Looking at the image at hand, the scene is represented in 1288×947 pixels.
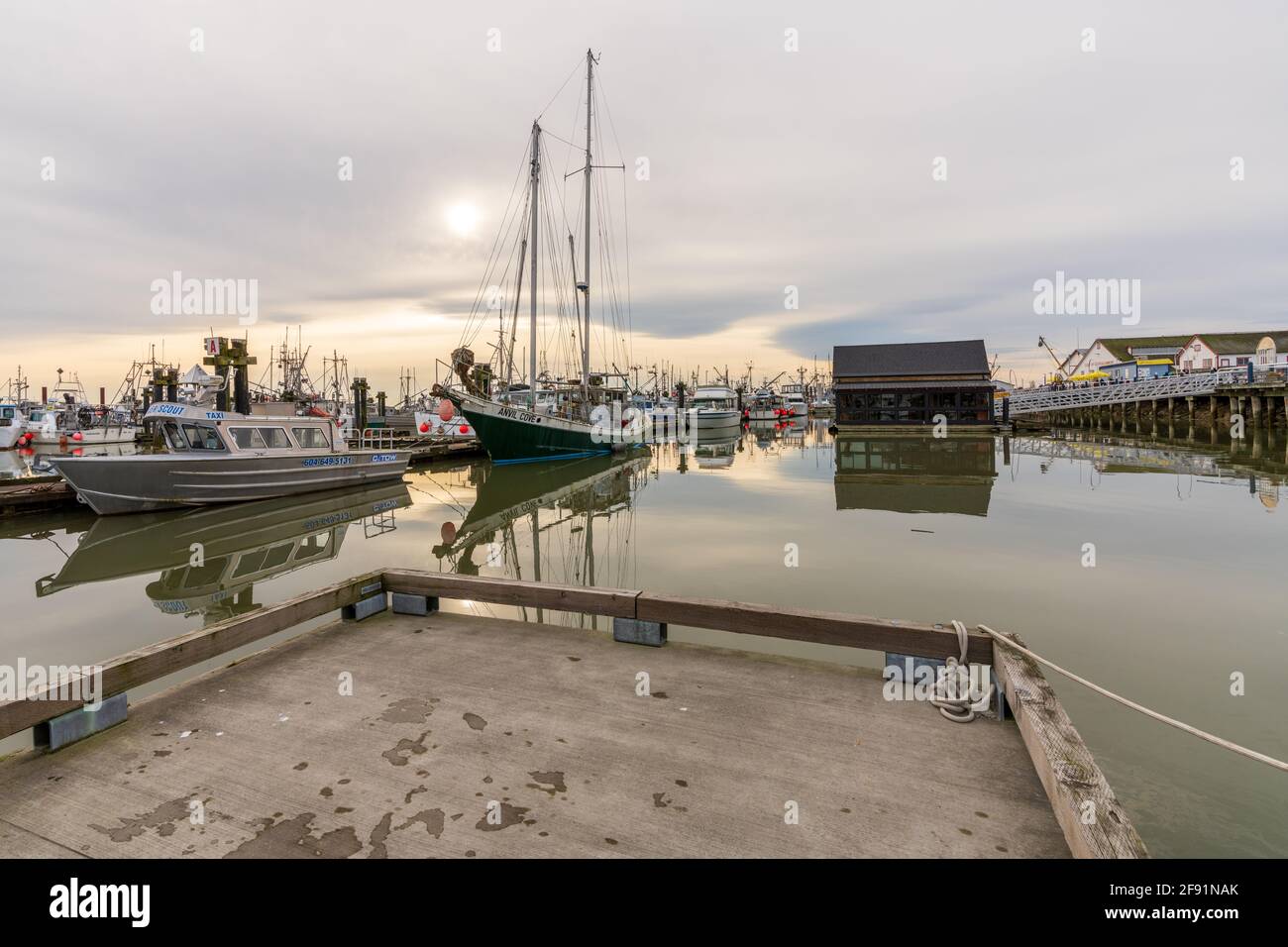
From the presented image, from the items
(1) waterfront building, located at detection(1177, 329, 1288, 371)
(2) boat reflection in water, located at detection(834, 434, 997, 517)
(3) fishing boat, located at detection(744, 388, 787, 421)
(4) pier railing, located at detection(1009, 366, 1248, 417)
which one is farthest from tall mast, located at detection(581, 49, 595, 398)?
(1) waterfront building, located at detection(1177, 329, 1288, 371)

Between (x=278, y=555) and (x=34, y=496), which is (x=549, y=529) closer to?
(x=278, y=555)

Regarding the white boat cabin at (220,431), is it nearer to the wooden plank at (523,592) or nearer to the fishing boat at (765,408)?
the wooden plank at (523,592)

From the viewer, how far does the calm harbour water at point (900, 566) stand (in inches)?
223

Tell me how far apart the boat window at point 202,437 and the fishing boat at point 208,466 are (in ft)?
0.08

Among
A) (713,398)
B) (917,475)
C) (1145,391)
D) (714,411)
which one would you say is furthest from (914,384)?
(917,475)

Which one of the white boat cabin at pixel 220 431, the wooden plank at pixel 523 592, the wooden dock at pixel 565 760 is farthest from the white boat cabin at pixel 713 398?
the wooden dock at pixel 565 760

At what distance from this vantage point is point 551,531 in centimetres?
1702

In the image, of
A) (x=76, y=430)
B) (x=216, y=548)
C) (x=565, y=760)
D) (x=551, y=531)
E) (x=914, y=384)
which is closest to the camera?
(x=565, y=760)

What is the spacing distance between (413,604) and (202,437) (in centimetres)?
1765

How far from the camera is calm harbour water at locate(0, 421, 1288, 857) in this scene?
5.68 m

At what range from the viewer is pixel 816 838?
124 inches
